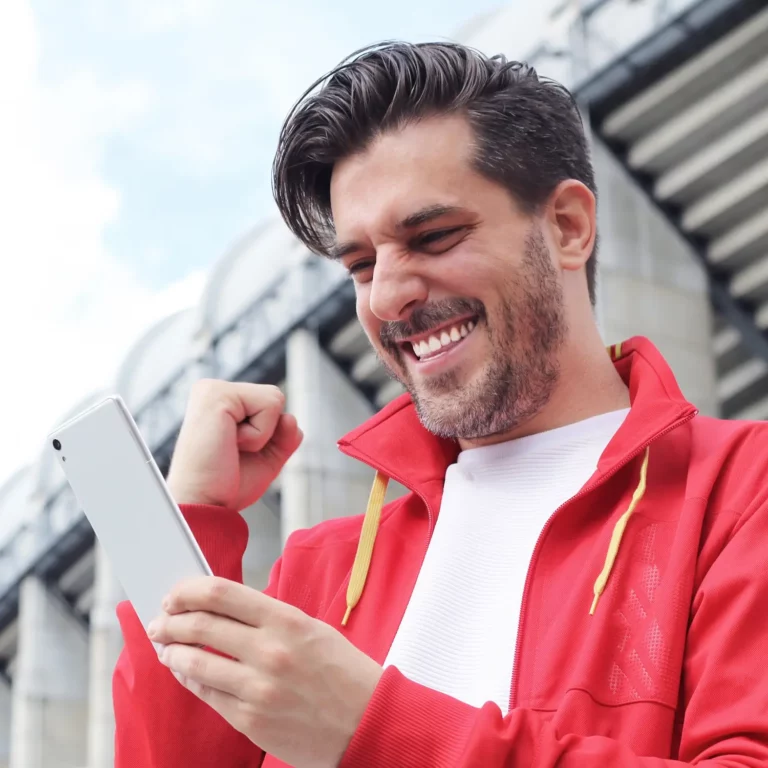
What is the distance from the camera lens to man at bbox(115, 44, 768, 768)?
1.50m

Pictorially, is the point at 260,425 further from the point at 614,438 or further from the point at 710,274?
the point at 710,274

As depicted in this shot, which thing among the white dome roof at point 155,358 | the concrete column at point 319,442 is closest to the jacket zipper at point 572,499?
the concrete column at point 319,442

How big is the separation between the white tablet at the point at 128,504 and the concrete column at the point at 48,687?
21253 mm

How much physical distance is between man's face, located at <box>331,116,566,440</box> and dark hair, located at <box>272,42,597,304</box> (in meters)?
0.05

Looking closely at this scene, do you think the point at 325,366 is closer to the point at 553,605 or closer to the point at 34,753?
the point at 34,753

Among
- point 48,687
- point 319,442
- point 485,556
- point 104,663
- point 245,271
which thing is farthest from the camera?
point 48,687

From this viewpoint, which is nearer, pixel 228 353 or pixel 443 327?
pixel 443 327

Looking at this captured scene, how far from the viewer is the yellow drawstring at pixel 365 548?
222 cm

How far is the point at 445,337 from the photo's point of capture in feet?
7.33

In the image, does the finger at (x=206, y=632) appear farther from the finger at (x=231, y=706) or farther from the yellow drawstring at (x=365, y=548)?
the yellow drawstring at (x=365, y=548)

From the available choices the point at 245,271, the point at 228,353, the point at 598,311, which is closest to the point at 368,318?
the point at 598,311

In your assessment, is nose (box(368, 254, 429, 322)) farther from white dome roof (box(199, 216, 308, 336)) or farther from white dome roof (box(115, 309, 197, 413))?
white dome roof (box(115, 309, 197, 413))

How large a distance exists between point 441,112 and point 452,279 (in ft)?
1.30

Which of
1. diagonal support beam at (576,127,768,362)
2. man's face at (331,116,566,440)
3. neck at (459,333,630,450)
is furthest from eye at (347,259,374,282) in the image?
diagonal support beam at (576,127,768,362)
